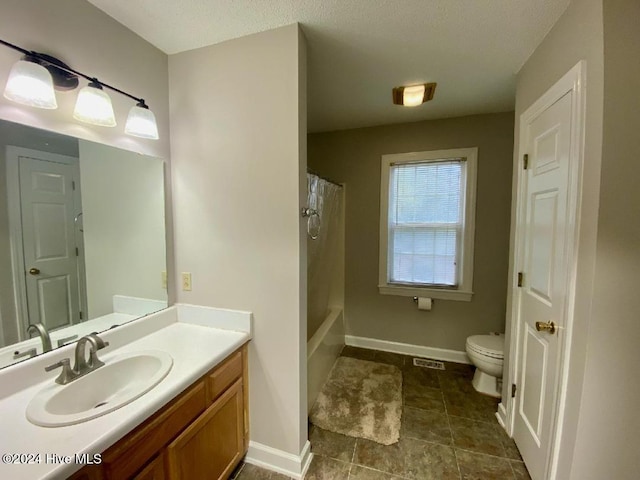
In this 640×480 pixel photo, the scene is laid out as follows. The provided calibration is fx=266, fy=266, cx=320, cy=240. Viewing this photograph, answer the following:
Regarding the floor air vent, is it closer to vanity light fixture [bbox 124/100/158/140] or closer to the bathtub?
the bathtub

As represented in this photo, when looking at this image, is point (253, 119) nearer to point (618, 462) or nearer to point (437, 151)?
point (437, 151)

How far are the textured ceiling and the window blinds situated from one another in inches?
30.9

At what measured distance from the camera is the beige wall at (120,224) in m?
1.31

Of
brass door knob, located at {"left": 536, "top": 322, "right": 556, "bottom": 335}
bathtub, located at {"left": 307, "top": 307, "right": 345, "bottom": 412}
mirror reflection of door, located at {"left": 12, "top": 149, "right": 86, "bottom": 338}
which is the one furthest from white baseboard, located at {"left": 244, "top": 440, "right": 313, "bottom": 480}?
brass door knob, located at {"left": 536, "top": 322, "right": 556, "bottom": 335}

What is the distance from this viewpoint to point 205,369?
3.90 feet

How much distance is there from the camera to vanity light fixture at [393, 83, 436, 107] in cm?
201

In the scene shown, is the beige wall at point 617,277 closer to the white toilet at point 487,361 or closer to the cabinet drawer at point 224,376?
the white toilet at point 487,361

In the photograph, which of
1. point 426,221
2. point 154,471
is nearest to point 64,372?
point 154,471

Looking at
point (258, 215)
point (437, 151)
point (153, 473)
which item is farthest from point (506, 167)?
point (153, 473)

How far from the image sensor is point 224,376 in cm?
A: 134

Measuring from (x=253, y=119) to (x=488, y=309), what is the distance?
2660mm

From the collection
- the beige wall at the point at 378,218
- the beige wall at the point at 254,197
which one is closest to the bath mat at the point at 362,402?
the beige wall at the point at 254,197

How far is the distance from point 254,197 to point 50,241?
2.98ft

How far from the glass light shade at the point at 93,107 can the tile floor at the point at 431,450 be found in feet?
6.50
